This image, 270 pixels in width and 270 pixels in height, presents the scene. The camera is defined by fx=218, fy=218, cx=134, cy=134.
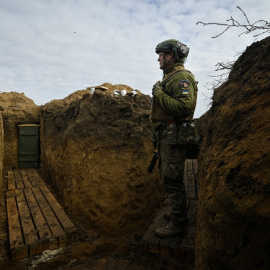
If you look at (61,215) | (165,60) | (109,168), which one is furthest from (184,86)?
(61,215)

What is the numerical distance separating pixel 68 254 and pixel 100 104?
3.09 m

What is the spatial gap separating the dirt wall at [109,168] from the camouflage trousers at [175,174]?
4.93ft

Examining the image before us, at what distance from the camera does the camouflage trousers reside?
2.78 meters

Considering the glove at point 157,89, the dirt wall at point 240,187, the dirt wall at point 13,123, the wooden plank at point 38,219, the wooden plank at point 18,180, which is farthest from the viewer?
the dirt wall at point 13,123

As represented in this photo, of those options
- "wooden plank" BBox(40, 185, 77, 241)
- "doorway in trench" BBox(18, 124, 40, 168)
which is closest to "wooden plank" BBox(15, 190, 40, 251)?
"wooden plank" BBox(40, 185, 77, 241)

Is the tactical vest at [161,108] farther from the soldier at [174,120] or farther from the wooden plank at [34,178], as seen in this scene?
the wooden plank at [34,178]

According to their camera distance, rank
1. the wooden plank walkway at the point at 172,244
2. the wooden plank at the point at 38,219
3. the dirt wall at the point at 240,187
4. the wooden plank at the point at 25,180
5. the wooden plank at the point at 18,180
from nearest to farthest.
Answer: the dirt wall at the point at 240,187 → the wooden plank walkway at the point at 172,244 → the wooden plank at the point at 38,219 → the wooden plank at the point at 18,180 → the wooden plank at the point at 25,180

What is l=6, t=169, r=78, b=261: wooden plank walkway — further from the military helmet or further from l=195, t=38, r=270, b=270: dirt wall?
the military helmet

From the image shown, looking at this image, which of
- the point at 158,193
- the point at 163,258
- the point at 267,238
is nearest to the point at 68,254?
the point at 163,258

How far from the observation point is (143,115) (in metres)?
5.14

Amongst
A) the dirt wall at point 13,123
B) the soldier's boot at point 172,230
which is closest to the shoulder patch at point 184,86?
the soldier's boot at point 172,230

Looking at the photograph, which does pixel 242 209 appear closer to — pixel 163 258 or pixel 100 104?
pixel 163 258

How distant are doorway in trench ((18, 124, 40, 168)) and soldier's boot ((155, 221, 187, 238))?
7.49 m

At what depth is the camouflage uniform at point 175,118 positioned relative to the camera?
2.64 metres
